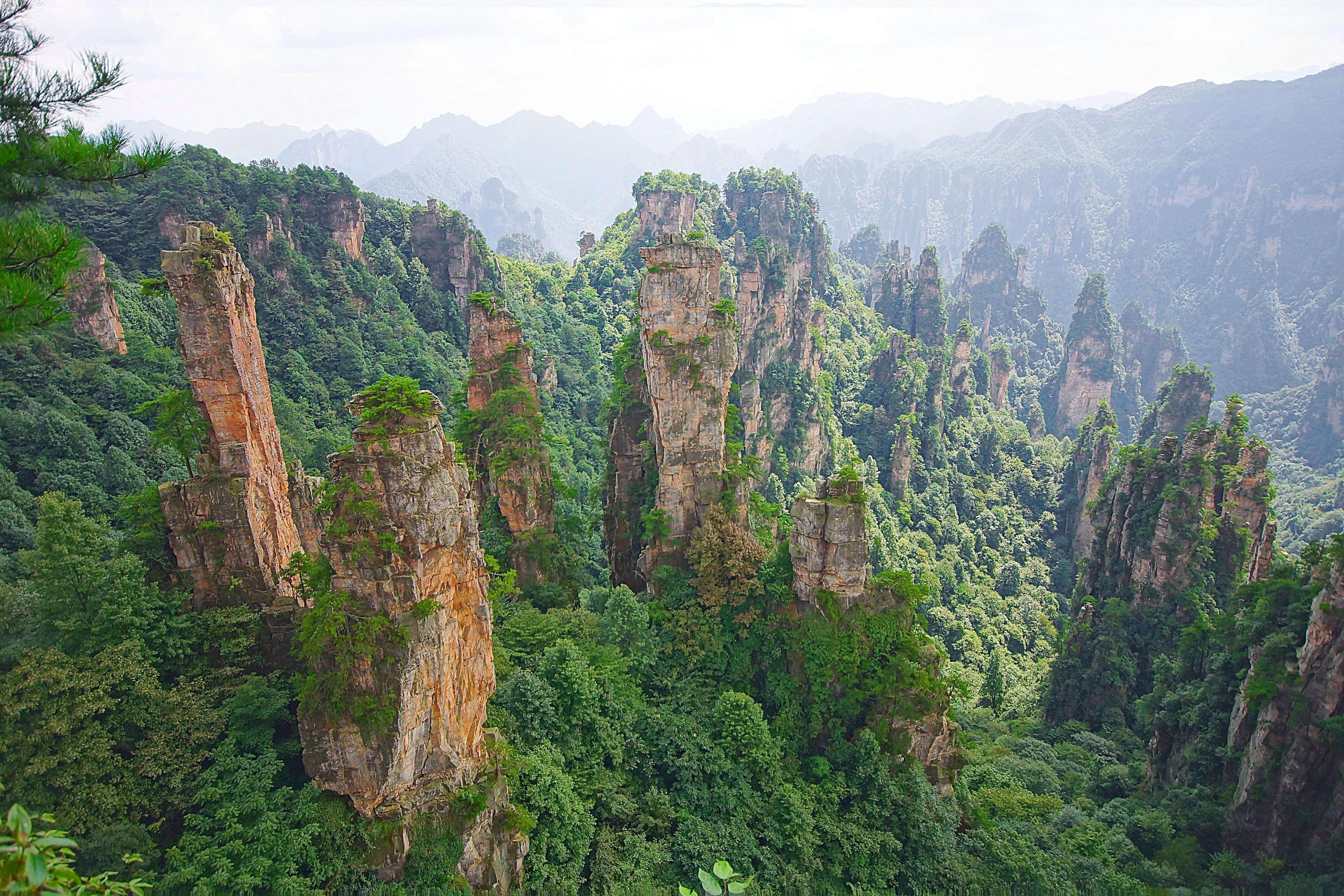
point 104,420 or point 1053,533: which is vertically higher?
point 104,420

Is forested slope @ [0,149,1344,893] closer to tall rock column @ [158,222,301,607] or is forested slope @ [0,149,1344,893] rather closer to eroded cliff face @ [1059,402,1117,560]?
tall rock column @ [158,222,301,607]

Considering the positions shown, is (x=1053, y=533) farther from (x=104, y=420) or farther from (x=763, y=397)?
(x=104, y=420)

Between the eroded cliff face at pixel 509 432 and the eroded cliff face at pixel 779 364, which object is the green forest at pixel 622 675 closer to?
the eroded cliff face at pixel 509 432

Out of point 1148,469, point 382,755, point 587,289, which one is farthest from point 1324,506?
point 382,755

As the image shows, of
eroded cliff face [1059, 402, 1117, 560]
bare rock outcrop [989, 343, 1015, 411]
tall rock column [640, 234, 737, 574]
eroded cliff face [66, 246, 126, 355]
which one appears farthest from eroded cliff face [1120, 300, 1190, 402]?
eroded cliff face [66, 246, 126, 355]

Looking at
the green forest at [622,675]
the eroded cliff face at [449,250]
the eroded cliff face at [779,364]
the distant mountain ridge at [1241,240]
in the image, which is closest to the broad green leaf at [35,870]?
the green forest at [622,675]

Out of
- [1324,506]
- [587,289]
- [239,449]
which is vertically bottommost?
[1324,506]
